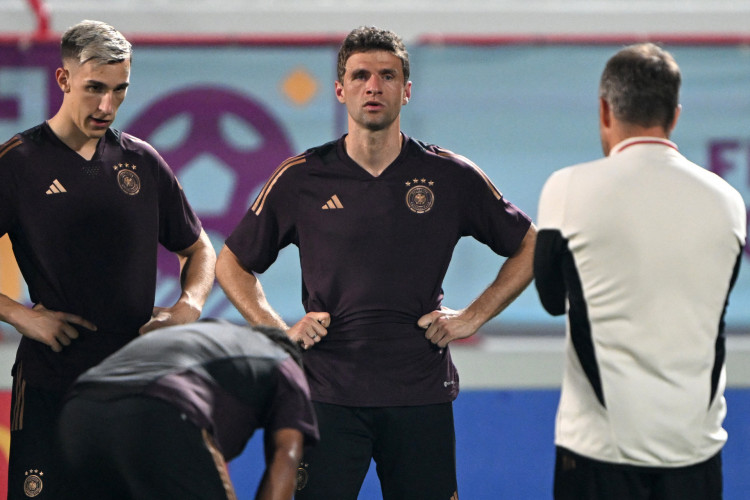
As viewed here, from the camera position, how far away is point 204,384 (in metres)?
2.58

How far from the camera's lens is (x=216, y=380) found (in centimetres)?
260

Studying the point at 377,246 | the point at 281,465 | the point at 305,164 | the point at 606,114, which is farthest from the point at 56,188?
the point at 606,114

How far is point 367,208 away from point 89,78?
3.24 ft

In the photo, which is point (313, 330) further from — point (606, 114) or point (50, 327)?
point (606, 114)

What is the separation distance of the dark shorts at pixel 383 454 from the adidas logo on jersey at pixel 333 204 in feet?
2.11

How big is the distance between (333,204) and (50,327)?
38.7 inches

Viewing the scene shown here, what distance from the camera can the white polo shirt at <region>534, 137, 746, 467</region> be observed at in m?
2.37

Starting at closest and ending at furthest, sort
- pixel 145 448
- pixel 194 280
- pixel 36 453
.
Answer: pixel 145 448, pixel 36 453, pixel 194 280

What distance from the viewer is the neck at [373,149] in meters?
3.47

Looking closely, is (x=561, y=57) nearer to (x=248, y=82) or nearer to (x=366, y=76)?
(x=248, y=82)

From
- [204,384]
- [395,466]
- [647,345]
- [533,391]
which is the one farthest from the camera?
Result: [533,391]

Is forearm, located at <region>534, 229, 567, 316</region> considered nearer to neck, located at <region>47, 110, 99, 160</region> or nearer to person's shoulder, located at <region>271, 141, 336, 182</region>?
person's shoulder, located at <region>271, 141, 336, 182</region>

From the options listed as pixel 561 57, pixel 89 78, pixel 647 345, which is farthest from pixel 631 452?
pixel 561 57

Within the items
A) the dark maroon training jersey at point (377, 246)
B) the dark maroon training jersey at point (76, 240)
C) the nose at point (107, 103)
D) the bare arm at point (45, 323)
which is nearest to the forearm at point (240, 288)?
the dark maroon training jersey at point (377, 246)
